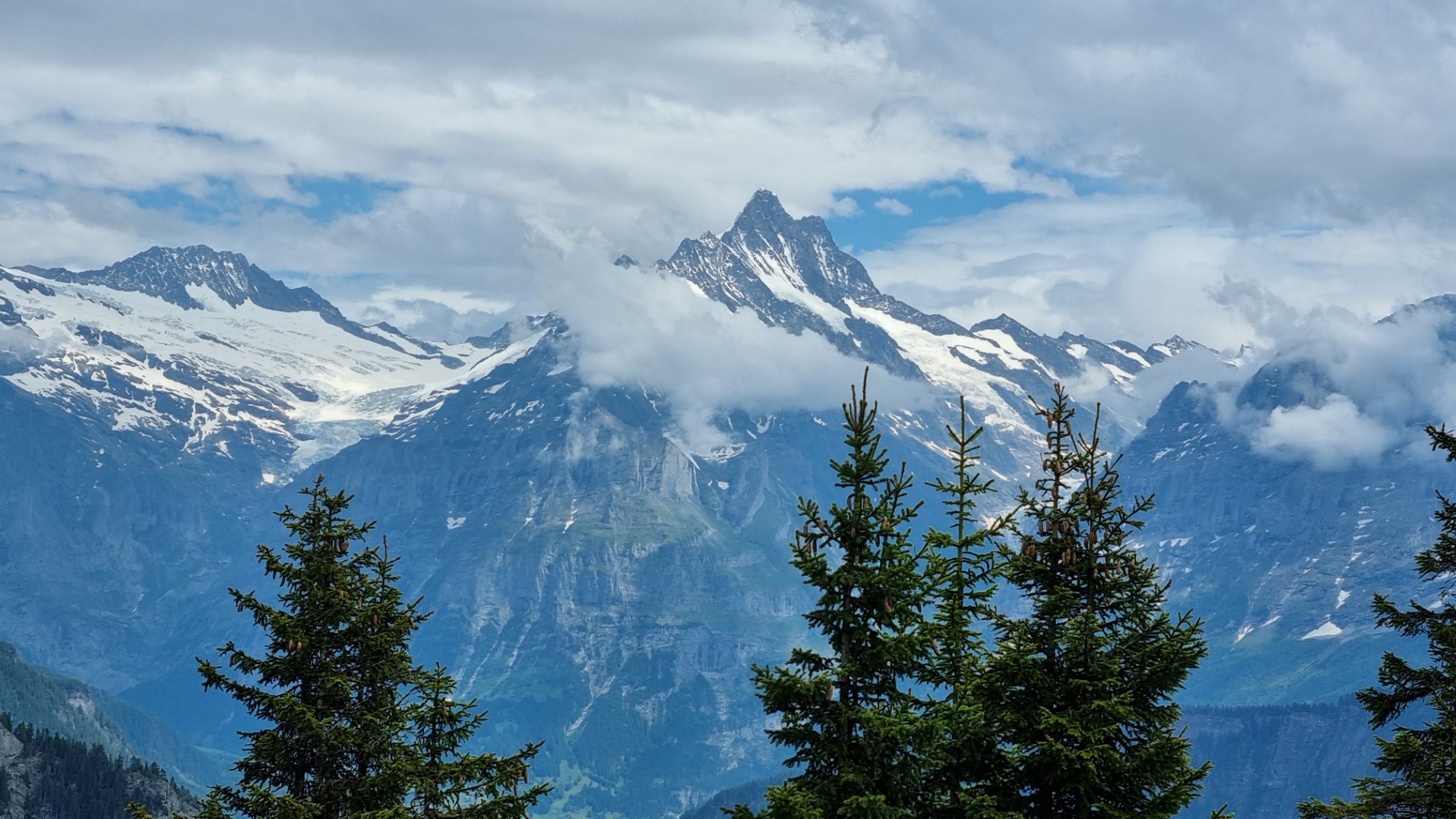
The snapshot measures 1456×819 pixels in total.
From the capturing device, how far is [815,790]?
96.9ft

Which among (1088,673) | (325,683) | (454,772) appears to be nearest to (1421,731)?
(1088,673)

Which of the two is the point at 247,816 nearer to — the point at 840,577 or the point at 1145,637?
the point at 840,577

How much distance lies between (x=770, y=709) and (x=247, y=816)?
41.1 feet

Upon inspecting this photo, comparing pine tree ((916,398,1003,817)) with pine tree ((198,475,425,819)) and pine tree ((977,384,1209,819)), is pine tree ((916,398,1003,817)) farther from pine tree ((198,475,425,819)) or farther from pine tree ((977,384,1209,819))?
pine tree ((198,475,425,819))

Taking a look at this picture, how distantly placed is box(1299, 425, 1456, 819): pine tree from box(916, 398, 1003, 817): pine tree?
343 inches

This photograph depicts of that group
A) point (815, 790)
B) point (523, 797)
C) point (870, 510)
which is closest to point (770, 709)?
point (815, 790)

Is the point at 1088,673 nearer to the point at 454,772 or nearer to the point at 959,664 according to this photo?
the point at 959,664

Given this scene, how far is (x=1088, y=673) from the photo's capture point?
103ft

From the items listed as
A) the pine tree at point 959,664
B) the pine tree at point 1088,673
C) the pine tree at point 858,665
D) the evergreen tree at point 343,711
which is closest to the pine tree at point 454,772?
the evergreen tree at point 343,711

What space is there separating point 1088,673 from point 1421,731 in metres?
9.01

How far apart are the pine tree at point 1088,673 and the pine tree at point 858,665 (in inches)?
105

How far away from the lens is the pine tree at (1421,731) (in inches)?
1281

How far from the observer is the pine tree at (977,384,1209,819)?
3077 centimetres

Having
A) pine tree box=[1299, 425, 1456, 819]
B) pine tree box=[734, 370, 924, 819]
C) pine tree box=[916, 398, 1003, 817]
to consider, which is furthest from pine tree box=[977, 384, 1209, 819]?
pine tree box=[1299, 425, 1456, 819]
